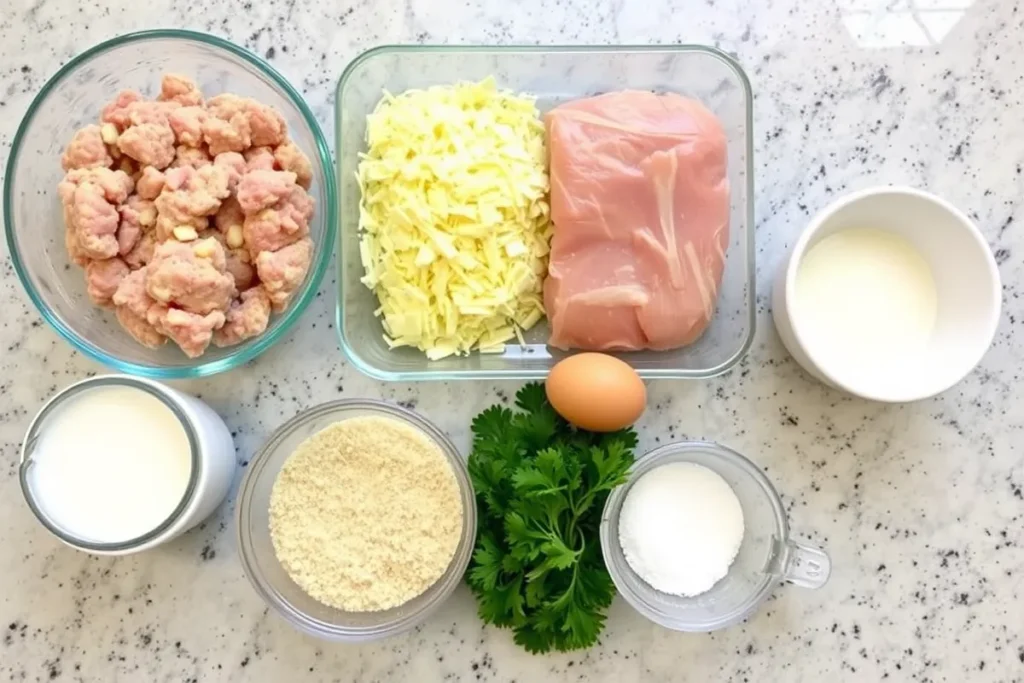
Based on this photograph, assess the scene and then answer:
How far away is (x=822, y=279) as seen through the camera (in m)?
1.21

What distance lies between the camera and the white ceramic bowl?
45.3 inches

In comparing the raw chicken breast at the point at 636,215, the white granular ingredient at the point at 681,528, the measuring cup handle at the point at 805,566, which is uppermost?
the raw chicken breast at the point at 636,215

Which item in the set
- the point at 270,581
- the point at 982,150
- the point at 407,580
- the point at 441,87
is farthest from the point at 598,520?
the point at 982,150

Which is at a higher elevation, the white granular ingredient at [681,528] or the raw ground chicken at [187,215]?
the raw ground chicken at [187,215]

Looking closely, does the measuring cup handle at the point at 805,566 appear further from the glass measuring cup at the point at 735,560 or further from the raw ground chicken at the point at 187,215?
the raw ground chicken at the point at 187,215

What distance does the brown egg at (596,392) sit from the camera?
3.65ft

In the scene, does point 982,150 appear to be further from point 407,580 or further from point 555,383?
point 407,580

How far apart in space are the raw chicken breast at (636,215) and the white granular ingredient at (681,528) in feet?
0.65

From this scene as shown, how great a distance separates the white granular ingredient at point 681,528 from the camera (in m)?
1.17

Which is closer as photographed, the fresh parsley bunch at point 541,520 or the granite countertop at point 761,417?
the fresh parsley bunch at point 541,520

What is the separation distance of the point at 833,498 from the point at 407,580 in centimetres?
61

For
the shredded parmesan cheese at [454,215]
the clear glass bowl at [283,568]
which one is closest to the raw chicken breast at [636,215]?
the shredded parmesan cheese at [454,215]

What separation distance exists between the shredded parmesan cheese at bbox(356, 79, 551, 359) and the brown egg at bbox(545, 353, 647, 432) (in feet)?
0.42

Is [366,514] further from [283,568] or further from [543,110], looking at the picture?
[543,110]
